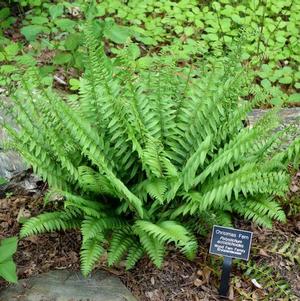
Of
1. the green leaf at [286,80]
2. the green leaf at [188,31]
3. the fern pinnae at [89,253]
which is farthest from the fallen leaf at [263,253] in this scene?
the green leaf at [188,31]

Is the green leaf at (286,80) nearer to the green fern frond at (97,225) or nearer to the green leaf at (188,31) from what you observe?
the green leaf at (188,31)

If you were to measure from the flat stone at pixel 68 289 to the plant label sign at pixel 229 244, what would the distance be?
25.5 inches

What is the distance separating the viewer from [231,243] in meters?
3.38

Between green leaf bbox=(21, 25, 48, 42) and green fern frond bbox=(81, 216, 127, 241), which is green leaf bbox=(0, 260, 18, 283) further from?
green leaf bbox=(21, 25, 48, 42)

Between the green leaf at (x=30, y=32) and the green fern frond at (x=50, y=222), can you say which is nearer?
the green fern frond at (x=50, y=222)

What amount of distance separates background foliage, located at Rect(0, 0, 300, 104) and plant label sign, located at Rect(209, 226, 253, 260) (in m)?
2.35

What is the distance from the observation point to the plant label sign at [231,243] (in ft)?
11.0

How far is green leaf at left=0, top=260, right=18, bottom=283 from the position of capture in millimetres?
3005

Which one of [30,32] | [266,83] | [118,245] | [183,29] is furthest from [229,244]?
[183,29]

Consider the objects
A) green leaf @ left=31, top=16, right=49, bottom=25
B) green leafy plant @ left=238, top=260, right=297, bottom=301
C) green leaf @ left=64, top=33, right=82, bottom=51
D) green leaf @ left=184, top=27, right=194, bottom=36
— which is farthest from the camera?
green leaf @ left=184, top=27, right=194, bottom=36

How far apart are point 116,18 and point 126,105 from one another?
10.0ft

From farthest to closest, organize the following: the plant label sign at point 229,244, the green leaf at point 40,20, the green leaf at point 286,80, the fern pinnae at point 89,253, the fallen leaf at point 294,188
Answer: the green leaf at point 40,20 → the green leaf at point 286,80 → the fallen leaf at point 294,188 → the plant label sign at point 229,244 → the fern pinnae at point 89,253

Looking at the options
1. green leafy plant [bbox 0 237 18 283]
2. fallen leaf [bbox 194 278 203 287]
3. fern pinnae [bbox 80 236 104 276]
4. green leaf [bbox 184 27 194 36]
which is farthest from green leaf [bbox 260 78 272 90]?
green leafy plant [bbox 0 237 18 283]

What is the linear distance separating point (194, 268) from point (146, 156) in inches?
37.0
